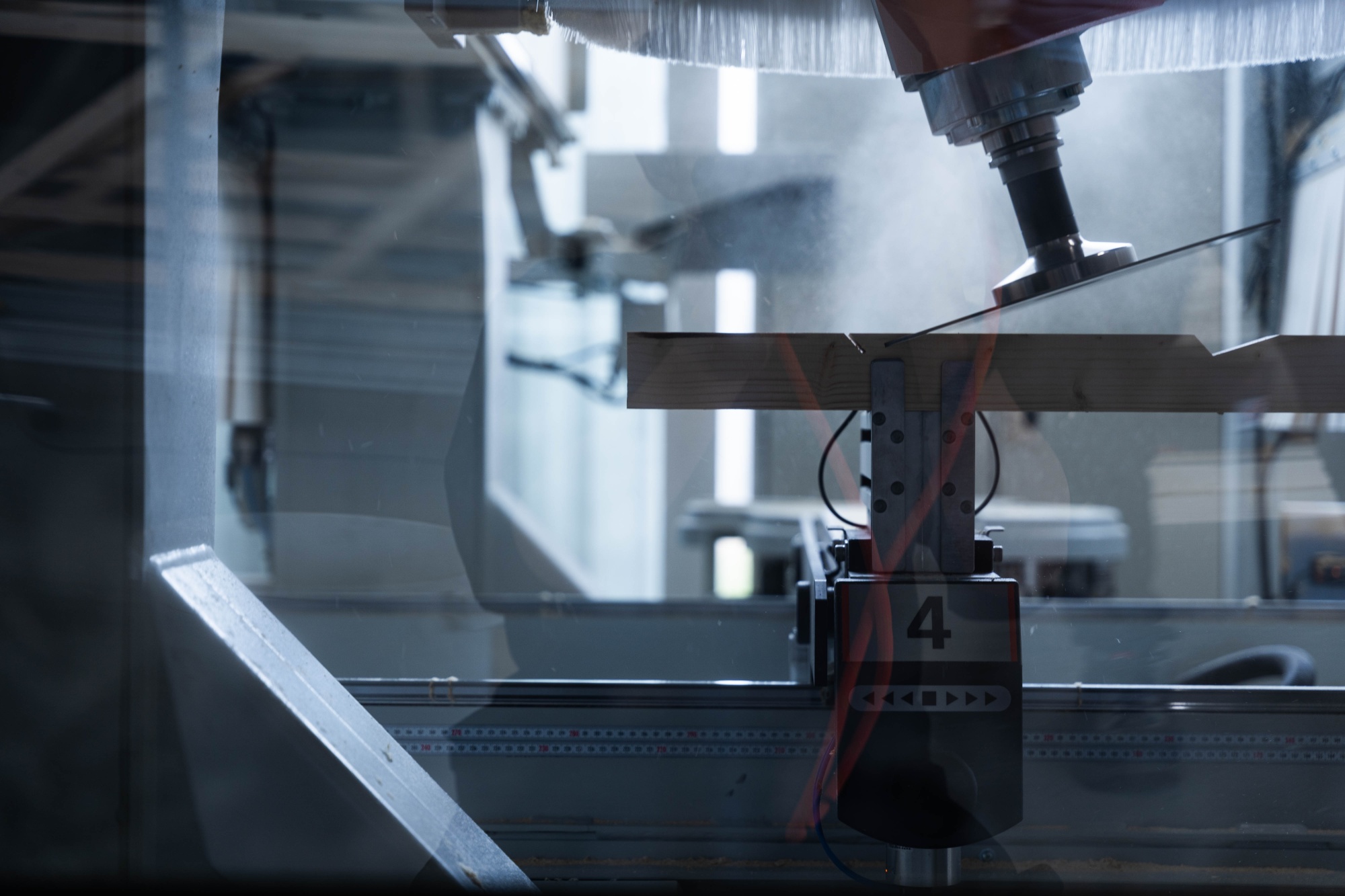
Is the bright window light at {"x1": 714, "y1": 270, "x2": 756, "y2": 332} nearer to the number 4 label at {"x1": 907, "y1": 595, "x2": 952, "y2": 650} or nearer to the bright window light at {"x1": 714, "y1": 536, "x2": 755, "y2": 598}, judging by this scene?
the bright window light at {"x1": 714, "y1": 536, "x2": 755, "y2": 598}

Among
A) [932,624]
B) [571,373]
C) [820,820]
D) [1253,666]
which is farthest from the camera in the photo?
[571,373]

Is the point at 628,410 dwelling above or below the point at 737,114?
below

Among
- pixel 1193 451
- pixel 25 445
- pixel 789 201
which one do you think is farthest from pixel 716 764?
pixel 1193 451

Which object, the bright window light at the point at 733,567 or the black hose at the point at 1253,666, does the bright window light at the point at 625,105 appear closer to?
the bright window light at the point at 733,567

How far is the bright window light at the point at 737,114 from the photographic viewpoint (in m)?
1.45

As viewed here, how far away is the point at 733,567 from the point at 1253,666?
97cm

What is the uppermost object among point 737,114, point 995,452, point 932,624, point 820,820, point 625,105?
point 625,105

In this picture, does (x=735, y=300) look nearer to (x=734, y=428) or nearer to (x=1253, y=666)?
(x=734, y=428)

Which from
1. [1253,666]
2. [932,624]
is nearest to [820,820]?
[932,624]

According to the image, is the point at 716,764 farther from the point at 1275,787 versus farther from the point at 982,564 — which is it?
the point at 1275,787

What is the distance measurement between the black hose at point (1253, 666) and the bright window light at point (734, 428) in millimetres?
728

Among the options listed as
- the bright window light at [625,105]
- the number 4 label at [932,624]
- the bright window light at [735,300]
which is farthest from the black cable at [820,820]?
the bright window light at [625,105]

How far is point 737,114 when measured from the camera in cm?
148

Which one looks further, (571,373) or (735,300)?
(571,373)
